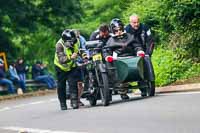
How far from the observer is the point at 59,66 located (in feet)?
50.1

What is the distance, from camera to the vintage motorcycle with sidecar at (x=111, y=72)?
14.8 meters

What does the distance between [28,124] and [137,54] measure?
11.0 ft

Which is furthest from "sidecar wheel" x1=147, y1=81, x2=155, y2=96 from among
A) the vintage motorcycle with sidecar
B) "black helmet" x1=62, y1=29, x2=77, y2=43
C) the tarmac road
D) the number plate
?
"black helmet" x1=62, y1=29, x2=77, y2=43

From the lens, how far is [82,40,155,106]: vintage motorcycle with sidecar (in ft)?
48.4

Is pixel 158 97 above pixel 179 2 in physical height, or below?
below

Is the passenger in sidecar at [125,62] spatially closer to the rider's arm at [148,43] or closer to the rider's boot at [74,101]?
the rider's arm at [148,43]

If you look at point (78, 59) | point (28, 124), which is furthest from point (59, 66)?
point (28, 124)

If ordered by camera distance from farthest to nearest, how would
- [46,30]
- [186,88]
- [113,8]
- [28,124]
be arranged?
[46,30] < [113,8] < [186,88] < [28,124]

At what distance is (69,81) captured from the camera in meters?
15.2

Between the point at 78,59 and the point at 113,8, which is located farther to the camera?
the point at 113,8

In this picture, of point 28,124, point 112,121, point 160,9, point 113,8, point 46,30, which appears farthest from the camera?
point 46,30

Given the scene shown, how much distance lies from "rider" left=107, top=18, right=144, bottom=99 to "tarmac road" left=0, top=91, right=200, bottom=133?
1030mm

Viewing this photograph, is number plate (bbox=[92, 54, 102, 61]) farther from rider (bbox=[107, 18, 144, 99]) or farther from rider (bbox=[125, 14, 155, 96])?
rider (bbox=[125, 14, 155, 96])

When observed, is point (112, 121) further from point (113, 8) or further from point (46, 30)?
point (46, 30)
